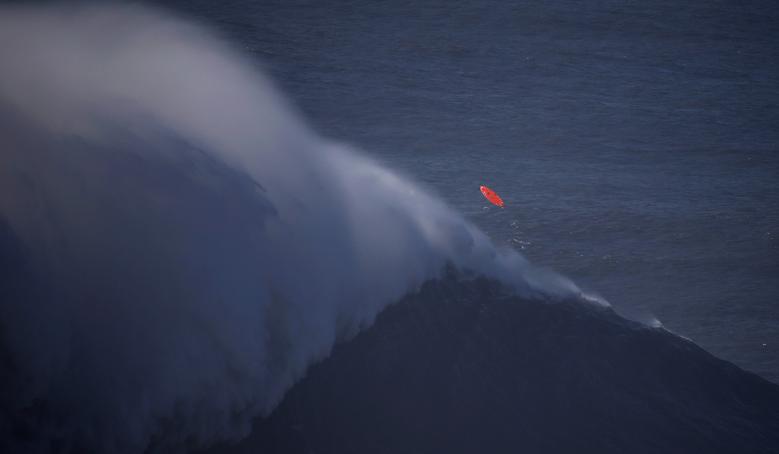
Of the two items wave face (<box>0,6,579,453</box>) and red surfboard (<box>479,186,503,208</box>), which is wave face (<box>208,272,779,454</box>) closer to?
wave face (<box>0,6,579,453</box>)

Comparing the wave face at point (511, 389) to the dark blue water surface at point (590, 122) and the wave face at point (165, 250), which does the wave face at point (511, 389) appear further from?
the dark blue water surface at point (590, 122)

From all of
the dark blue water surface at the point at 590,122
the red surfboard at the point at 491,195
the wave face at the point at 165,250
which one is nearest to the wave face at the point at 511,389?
the wave face at the point at 165,250

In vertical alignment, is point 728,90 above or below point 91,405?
below

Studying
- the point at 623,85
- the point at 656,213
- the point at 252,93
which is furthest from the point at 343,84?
the point at 252,93

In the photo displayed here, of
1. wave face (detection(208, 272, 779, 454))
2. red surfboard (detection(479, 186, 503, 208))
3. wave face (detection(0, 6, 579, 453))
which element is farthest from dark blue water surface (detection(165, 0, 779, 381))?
wave face (detection(0, 6, 579, 453))

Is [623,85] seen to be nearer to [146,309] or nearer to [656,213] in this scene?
[656,213]
